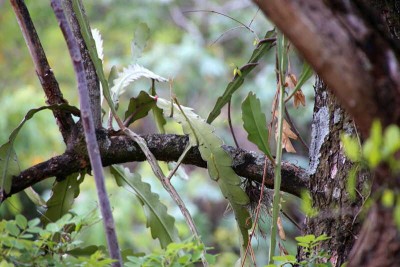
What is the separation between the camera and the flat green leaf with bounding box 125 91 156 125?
124cm

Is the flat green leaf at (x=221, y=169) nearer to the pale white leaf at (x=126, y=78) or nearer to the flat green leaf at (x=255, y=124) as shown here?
the flat green leaf at (x=255, y=124)

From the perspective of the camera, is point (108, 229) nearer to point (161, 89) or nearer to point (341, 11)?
point (341, 11)

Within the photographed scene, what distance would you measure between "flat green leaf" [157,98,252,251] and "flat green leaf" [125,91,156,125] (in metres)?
0.15

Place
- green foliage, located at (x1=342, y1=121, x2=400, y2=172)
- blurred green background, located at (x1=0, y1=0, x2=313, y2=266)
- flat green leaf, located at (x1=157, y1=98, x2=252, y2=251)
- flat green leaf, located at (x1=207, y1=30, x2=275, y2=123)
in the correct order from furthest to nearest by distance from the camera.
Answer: blurred green background, located at (x1=0, y1=0, x2=313, y2=266) → flat green leaf, located at (x1=207, y1=30, x2=275, y2=123) → flat green leaf, located at (x1=157, y1=98, x2=252, y2=251) → green foliage, located at (x1=342, y1=121, x2=400, y2=172)

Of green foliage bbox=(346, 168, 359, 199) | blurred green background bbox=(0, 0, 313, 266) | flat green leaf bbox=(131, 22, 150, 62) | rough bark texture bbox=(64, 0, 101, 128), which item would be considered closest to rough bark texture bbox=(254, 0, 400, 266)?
green foliage bbox=(346, 168, 359, 199)

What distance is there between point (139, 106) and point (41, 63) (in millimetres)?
212

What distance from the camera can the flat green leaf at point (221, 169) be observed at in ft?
3.55

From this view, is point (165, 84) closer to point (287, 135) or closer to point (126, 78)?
point (126, 78)

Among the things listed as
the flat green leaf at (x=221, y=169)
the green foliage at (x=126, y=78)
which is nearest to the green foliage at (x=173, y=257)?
the flat green leaf at (x=221, y=169)

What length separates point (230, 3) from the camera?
494 cm

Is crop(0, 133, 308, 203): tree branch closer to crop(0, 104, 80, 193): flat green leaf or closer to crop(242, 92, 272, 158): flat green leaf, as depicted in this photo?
crop(0, 104, 80, 193): flat green leaf

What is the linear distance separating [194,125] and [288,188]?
0.21m

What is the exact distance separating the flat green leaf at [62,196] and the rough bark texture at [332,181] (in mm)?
477

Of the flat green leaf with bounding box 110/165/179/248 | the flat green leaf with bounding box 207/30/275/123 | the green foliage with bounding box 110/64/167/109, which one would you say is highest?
the green foliage with bounding box 110/64/167/109
